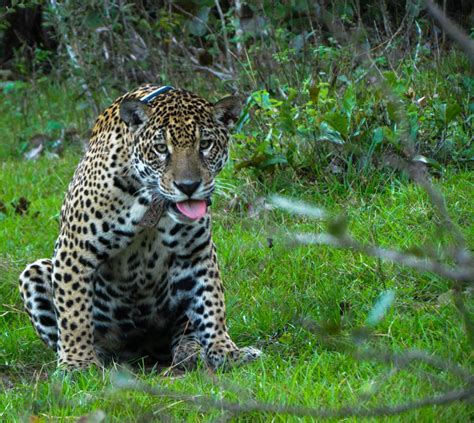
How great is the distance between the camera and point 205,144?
5.34 metres

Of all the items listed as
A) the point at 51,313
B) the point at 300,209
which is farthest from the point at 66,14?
the point at 300,209

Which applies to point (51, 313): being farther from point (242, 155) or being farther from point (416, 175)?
point (416, 175)

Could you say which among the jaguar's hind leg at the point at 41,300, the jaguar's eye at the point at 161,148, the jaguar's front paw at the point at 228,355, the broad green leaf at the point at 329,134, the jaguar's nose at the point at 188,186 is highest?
the jaguar's eye at the point at 161,148

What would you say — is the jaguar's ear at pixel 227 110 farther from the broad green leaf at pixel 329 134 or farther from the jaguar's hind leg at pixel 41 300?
the broad green leaf at pixel 329 134

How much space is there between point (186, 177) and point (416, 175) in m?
3.16

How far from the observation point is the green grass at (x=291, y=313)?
4.34m

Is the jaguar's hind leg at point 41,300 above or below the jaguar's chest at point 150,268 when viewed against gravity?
below

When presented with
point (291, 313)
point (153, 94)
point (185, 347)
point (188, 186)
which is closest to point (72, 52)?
point (153, 94)

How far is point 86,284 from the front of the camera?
5531 millimetres

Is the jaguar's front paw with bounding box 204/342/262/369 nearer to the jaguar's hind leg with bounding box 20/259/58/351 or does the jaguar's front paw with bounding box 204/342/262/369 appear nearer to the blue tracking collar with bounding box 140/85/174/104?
the jaguar's hind leg with bounding box 20/259/58/351

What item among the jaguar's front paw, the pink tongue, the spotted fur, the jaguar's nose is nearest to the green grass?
the jaguar's front paw

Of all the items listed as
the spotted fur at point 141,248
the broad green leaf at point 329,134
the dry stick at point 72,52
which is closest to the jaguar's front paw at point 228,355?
the spotted fur at point 141,248

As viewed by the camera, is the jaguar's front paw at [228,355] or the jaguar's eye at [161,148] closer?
the jaguar's eye at [161,148]

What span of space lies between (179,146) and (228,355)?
1146mm
